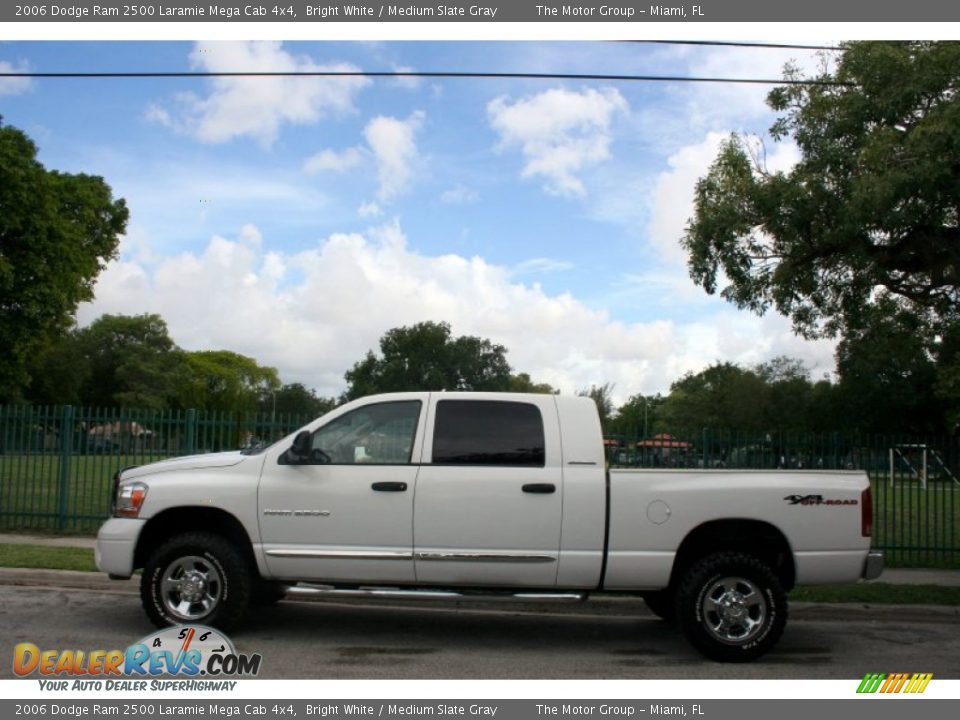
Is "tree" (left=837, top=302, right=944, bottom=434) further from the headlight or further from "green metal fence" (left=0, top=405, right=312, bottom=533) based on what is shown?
the headlight

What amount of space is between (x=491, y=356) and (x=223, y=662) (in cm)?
6948

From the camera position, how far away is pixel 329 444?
26.1 feet

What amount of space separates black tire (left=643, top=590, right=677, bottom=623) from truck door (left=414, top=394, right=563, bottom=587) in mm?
1588

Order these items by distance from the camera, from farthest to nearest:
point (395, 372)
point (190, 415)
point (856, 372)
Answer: point (395, 372), point (856, 372), point (190, 415)

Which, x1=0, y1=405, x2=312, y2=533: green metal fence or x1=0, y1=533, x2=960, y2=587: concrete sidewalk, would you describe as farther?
x1=0, y1=405, x2=312, y2=533: green metal fence

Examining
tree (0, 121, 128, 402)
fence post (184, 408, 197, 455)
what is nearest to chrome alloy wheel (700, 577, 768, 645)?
fence post (184, 408, 197, 455)

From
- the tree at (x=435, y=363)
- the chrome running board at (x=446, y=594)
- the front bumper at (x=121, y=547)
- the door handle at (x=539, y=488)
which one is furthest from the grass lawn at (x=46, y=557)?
the tree at (x=435, y=363)

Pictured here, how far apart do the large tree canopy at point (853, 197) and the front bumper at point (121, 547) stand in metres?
9.11

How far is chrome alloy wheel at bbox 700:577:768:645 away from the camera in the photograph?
24.7ft

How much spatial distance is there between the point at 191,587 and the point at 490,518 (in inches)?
98.0

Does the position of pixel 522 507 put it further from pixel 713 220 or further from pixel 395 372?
pixel 395 372

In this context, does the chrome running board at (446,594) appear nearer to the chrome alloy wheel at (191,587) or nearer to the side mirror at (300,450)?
the chrome alloy wheel at (191,587)

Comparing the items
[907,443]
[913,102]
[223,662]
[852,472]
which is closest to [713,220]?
[913,102]

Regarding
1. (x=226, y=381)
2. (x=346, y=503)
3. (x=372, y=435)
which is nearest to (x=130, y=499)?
(x=346, y=503)
